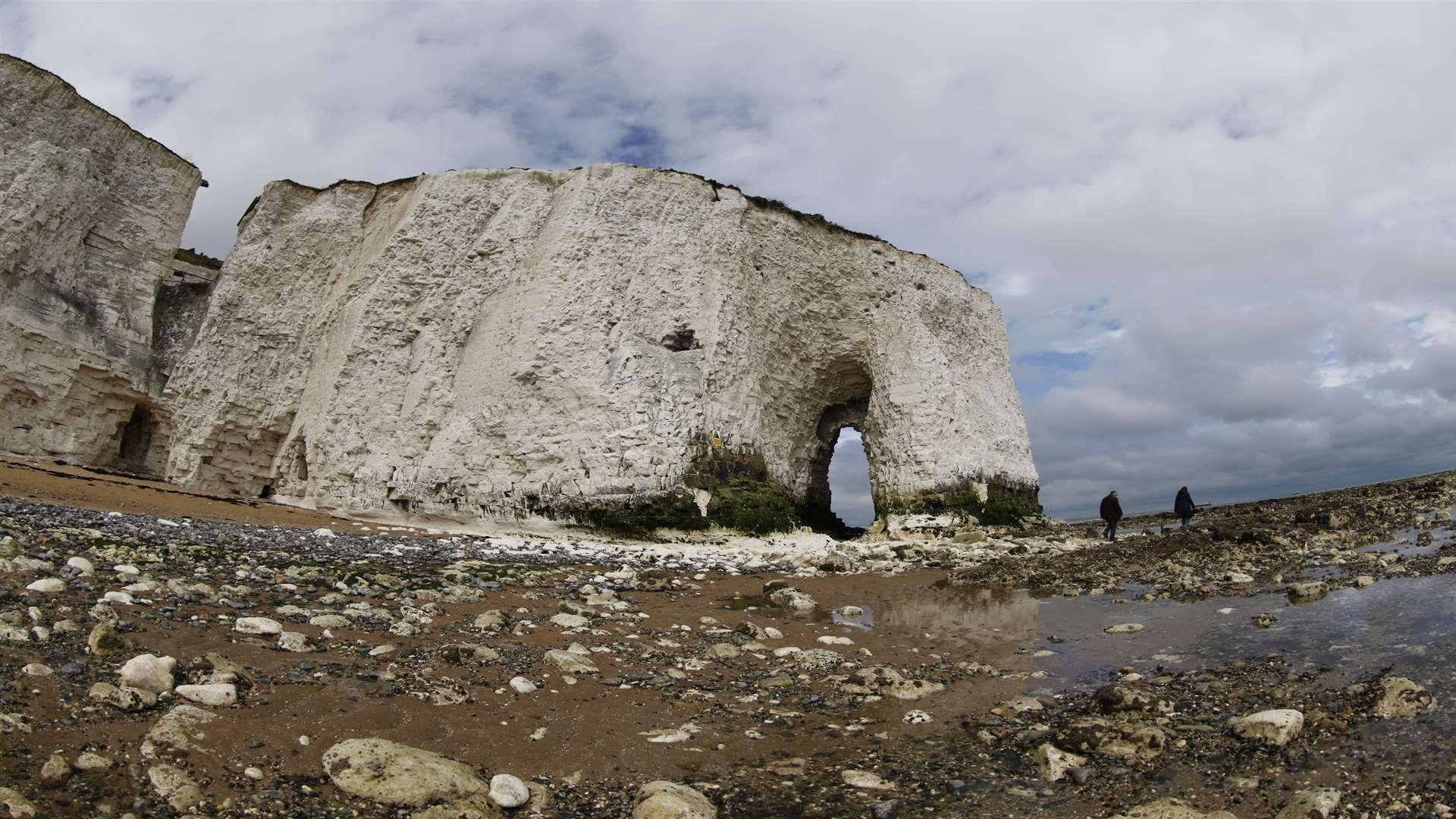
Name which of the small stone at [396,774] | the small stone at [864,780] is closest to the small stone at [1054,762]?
the small stone at [864,780]

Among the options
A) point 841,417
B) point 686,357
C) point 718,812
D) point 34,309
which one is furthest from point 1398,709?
point 34,309

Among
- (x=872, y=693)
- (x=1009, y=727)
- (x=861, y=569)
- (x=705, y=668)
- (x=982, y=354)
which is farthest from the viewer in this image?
(x=982, y=354)

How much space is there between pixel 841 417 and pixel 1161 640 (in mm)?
17840

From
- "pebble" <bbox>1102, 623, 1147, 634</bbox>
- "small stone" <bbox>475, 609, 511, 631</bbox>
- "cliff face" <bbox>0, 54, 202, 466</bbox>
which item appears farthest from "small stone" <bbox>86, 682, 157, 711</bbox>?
"cliff face" <bbox>0, 54, 202, 466</bbox>

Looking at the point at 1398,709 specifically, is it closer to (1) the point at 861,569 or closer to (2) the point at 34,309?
(1) the point at 861,569

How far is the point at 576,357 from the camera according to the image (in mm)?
18125

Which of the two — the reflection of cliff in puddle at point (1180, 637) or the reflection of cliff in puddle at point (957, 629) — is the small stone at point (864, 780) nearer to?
the reflection of cliff in puddle at point (957, 629)

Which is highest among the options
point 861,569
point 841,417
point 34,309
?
point 34,309

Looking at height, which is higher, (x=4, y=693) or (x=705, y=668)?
(x=4, y=693)

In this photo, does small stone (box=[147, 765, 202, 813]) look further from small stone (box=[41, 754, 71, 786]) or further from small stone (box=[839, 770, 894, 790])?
small stone (box=[839, 770, 894, 790])

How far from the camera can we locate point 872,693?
230 inches

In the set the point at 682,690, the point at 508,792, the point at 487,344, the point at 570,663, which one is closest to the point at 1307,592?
the point at 682,690

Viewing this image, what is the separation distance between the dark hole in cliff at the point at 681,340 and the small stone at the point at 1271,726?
1524 cm

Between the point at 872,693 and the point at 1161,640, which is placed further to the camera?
the point at 1161,640
